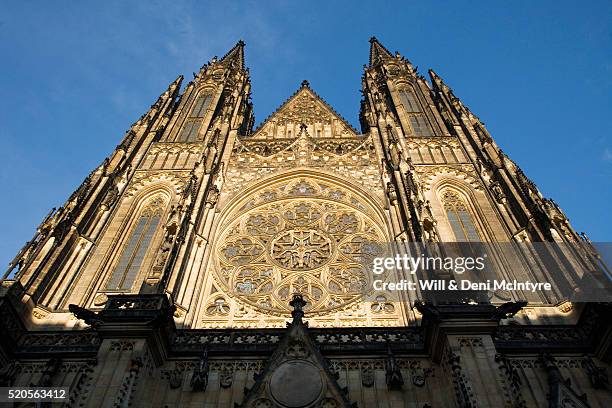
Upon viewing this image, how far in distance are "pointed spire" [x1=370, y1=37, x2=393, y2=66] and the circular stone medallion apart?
24.1 metres

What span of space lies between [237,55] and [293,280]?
903 inches

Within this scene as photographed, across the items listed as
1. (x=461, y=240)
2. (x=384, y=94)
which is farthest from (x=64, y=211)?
(x=384, y=94)

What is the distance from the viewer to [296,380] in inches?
432

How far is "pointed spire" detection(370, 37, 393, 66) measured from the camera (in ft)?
105

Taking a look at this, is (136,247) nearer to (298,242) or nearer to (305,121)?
(298,242)

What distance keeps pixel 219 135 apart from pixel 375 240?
8.65 m

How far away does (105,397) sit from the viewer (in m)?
10.2

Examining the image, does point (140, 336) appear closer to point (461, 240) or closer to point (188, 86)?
point (461, 240)

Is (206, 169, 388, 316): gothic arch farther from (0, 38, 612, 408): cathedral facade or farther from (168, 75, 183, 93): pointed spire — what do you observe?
(168, 75, 183, 93): pointed spire

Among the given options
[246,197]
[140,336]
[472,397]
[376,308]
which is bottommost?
[472,397]

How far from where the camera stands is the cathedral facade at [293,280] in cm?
1111

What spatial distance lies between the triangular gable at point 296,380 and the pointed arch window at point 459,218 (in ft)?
23.2

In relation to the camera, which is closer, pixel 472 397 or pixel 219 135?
pixel 472 397

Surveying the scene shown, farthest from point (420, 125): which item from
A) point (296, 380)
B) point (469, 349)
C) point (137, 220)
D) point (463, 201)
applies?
point (296, 380)
